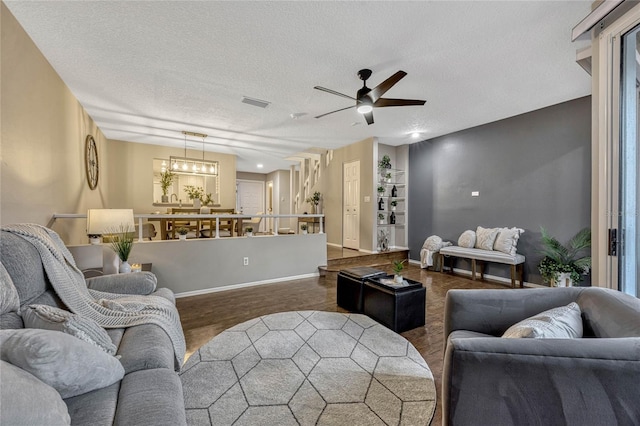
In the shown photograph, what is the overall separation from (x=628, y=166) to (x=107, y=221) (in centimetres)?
456

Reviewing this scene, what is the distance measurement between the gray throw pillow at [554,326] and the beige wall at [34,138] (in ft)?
11.3

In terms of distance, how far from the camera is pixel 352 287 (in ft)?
10.4

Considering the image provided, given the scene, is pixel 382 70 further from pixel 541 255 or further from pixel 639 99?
pixel 541 255

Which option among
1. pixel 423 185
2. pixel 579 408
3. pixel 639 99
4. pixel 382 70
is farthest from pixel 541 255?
pixel 579 408

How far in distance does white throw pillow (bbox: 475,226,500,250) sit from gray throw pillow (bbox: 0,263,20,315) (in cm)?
545

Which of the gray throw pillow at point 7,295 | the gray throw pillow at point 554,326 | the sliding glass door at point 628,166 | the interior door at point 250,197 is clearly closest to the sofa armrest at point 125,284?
the gray throw pillow at point 7,295

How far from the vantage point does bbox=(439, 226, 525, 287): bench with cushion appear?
4.19 m

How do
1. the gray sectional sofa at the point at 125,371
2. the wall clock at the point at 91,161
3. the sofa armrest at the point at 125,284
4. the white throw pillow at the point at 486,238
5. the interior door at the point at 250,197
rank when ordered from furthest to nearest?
the interior door at the point at 250,197
the white throw pillow at the point at 486,238
the wall clock at the point at 91,161
the sofa armrest at the point at 125,284
the gray sectional sofa at the point at 125,371

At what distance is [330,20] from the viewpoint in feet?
7.11

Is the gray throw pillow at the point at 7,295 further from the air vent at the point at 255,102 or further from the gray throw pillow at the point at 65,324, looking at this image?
the air vent at the point at 255,102

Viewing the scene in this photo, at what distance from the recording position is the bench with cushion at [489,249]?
419 centimetres

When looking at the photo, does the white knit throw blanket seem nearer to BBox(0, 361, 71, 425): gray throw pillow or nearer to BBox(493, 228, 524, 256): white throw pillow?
BBox(0, 361, 71, 425): gray throw pillow

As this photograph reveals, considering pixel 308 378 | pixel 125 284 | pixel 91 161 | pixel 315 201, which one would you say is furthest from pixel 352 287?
pixel 91 161

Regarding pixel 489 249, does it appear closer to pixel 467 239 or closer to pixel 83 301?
pixel 467 239
